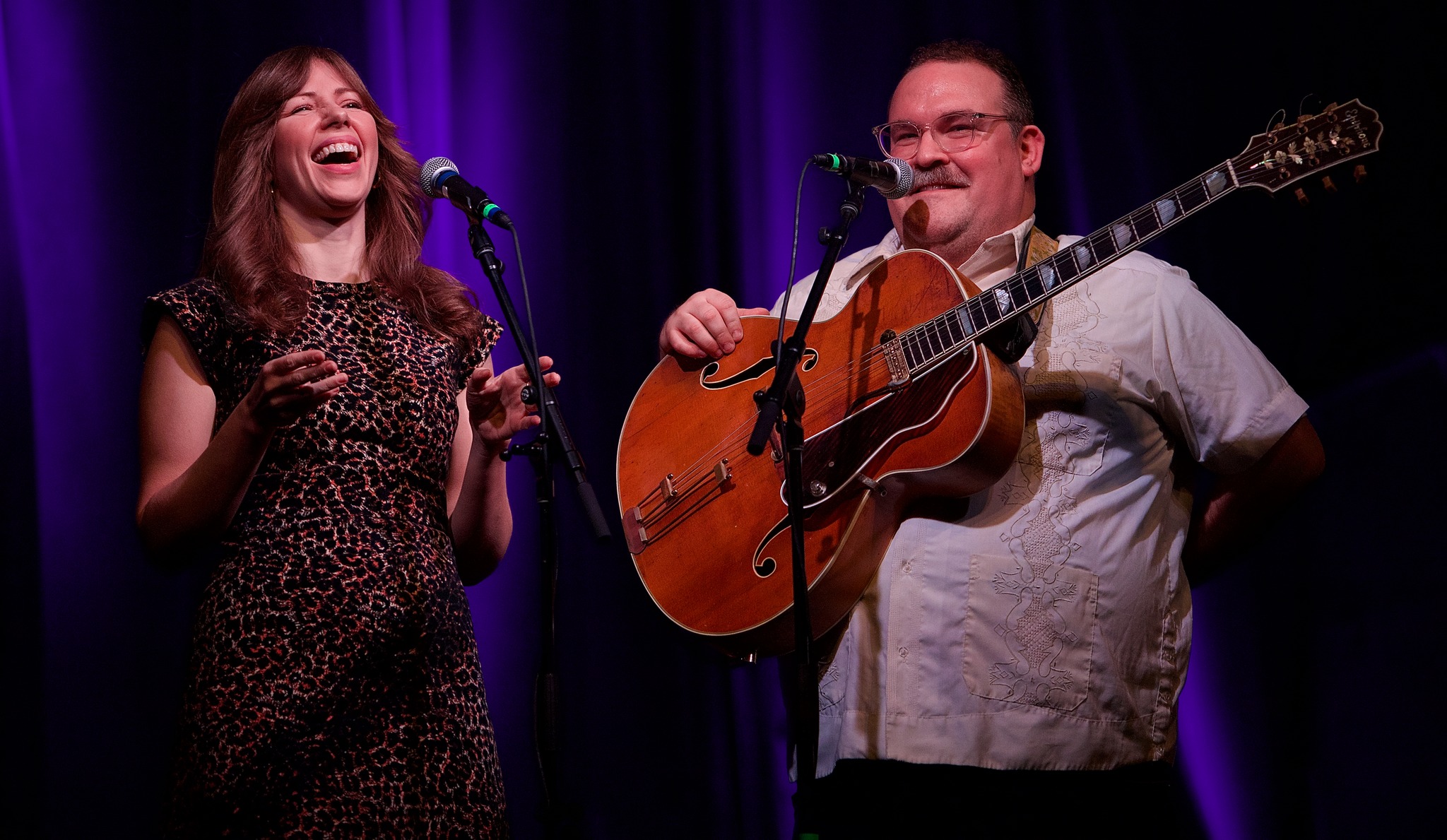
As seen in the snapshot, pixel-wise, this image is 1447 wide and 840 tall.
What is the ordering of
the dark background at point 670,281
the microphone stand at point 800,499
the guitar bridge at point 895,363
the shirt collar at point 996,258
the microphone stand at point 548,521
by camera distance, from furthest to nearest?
the dark background at point 670,281, the shirt collar at point 996,258, the guitar bridge at point 895,363, the microphone stand at point 800,499, the microphone stand at point 548,521

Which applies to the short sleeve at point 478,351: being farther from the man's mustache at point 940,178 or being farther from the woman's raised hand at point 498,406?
the man's mustache at point 940,178

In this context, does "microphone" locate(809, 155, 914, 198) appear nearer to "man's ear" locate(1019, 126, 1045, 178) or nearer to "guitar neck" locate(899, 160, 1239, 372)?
"guitar neck" locate(899, 160, 1239, 372)

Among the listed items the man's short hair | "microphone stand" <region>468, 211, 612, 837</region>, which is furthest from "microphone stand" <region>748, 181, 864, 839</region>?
the man's short hair

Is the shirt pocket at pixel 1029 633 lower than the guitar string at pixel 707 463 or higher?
lower

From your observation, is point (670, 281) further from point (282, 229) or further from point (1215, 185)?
point (1215, 185)

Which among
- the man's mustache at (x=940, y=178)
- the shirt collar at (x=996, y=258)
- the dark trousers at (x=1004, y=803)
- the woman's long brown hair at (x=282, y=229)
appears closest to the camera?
the dark trousers at (x=1004, y=803)

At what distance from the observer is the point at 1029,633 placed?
204cm

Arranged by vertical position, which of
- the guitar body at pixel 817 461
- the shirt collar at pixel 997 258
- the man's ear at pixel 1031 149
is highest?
the man's ear at pixel 1031 149

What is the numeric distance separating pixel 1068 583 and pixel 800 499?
1.92ft

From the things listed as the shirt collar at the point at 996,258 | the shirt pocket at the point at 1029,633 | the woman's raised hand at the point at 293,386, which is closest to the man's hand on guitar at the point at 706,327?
the shirt collar at the point at 996,258

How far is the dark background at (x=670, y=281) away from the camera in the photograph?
9.20ft

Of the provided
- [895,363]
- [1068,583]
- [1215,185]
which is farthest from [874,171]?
[1068,583]

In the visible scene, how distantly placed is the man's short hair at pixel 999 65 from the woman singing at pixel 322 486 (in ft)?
4.01

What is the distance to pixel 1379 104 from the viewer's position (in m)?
2.95
